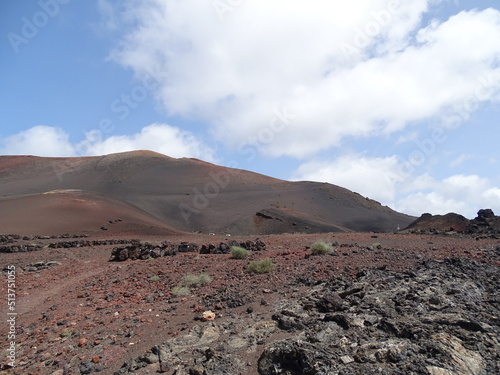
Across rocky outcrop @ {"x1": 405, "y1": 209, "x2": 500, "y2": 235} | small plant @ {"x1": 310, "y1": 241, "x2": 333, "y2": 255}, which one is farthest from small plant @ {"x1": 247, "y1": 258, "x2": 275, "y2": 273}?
rocky outcrop @ {"x1": 405, "y1": 209, "x2": 500, "y2": 235}

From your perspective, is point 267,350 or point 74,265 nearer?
point 267,350

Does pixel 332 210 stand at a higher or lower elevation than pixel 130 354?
higher

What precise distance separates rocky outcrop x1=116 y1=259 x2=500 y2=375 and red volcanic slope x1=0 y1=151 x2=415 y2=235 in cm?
2908

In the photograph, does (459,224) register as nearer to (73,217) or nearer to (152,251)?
(152,251)

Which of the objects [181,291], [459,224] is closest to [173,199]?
[459,224]

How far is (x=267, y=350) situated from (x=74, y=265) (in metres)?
12.6

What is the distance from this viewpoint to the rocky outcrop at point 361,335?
15.2 ft

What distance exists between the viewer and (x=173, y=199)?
52188 millimetres

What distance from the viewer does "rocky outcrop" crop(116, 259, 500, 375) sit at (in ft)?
15.2

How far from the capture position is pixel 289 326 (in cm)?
605

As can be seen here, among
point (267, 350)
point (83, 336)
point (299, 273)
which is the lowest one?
point (83, 336)

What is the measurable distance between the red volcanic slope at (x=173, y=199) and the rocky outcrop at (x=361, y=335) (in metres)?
29.1

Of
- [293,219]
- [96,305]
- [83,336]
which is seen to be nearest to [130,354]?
[83,336]

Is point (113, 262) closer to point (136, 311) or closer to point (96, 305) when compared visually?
point (96, 305)
